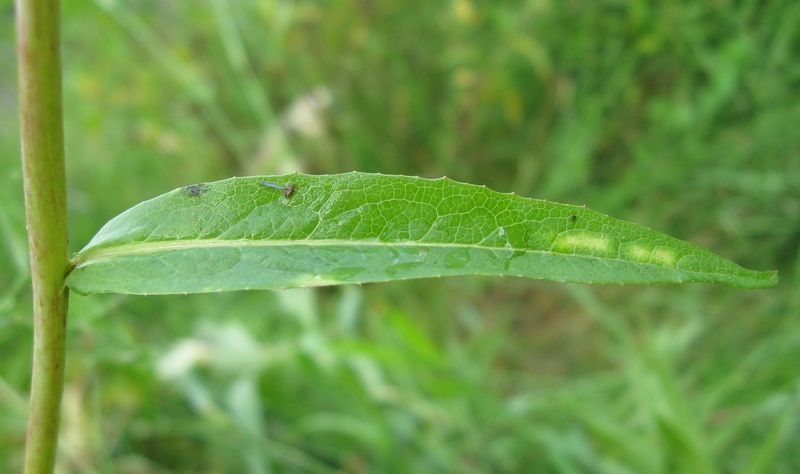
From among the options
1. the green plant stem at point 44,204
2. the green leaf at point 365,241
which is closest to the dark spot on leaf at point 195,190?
the green leaf at point 365,241

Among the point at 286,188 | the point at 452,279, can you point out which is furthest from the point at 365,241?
the point at 452,279

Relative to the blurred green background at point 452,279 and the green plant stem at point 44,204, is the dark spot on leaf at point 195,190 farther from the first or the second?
the blurred green background at point 452,279

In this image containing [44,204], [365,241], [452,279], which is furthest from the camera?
[452,279]

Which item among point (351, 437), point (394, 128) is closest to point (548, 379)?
point (351, 437)

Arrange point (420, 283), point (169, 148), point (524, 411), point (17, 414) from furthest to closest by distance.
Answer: point (169, 148) < point (420, 283) < point (524, 411) < point (17, 414)

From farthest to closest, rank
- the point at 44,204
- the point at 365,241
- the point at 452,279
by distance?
the point at 452,279
the point at 365,241
the point at 44,204

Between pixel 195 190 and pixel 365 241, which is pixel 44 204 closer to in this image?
pixel 195 190

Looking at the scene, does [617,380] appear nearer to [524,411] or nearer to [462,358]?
[524,411]
